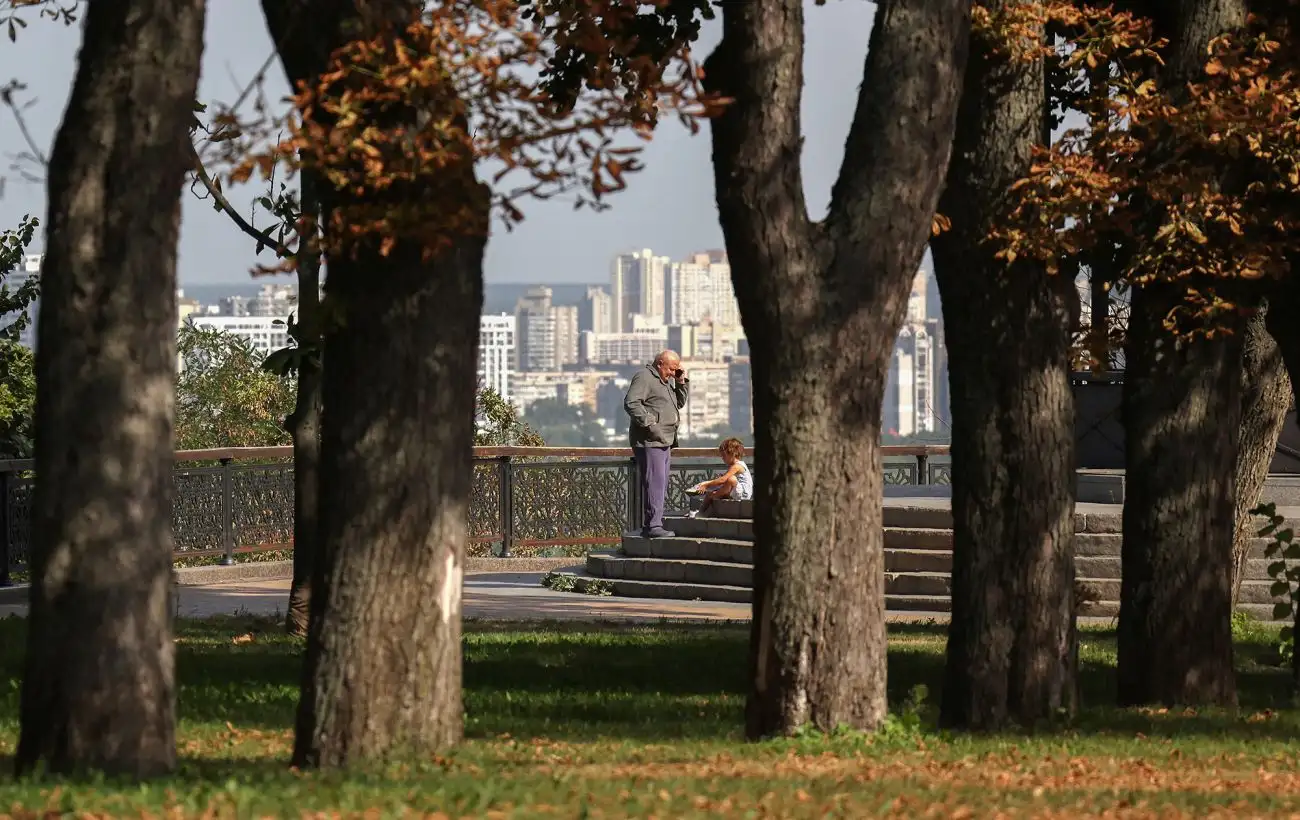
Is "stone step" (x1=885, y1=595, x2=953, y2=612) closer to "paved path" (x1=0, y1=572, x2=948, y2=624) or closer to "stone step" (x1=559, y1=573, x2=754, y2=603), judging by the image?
"paved path" (x1=0, y1=572, x2=948, y2=624)

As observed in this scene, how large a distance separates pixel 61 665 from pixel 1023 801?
10.2 feet

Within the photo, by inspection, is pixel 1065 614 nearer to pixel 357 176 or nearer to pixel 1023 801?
pixel 1023 801

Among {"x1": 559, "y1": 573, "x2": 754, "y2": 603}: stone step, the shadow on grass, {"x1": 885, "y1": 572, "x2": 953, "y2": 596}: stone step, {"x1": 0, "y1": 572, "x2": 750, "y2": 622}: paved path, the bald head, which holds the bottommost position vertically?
{"x1": 0, "y1": 572, "x2": 750, "y2": 622}: paved path

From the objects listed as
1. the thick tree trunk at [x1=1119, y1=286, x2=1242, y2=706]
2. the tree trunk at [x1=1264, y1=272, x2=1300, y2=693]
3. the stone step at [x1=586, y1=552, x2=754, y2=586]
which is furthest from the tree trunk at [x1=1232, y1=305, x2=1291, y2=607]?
the stone step at [x1=586, y1=552, x2=754, y2=586]

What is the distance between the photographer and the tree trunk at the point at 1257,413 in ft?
50.6

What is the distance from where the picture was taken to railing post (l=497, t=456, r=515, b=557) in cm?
2428

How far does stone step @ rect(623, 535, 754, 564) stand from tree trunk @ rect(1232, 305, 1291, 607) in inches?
215

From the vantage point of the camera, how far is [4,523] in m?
19.8

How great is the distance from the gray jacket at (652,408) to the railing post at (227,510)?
13.4ft

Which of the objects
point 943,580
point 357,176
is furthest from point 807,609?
point 943,580

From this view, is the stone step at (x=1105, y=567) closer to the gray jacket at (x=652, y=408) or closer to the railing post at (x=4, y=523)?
the gray jacket at (x=652, y=408)

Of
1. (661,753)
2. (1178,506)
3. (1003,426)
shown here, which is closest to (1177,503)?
(1178,506)

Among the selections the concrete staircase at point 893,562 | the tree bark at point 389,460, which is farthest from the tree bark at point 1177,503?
the tree bark at point 389,460

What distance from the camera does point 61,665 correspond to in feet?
23.2
